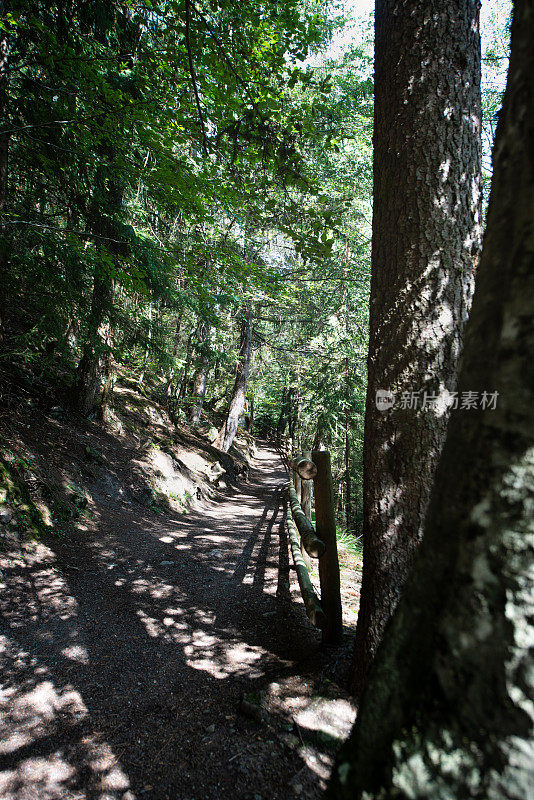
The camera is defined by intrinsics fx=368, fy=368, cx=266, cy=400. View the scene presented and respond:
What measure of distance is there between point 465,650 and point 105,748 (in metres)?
2.85

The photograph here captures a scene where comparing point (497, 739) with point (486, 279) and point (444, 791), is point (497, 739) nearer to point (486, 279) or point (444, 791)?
point (444, 791)

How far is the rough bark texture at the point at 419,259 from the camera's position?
226 centimetres

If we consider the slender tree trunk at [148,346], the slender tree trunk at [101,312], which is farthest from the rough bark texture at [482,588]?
the slender tree trunk at [148,346]

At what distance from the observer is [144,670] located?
3260 mm

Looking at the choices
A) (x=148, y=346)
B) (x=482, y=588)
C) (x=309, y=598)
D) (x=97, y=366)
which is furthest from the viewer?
(x=148, y=346)

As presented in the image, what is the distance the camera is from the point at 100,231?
7773 mm

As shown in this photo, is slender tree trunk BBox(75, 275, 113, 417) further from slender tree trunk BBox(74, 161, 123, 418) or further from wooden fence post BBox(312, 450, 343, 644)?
wooden fence post BBox(312, 450, 343, 644)

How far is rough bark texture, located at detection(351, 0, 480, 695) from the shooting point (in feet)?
7.40

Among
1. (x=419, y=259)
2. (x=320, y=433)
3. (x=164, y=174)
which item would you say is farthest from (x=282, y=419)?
(x=419, y=259)

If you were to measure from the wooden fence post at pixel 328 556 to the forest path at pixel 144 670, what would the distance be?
0.37 m

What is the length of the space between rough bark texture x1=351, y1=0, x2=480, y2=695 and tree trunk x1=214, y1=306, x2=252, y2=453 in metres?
12.2

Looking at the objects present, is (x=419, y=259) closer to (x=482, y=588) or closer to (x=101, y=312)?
(x=482, y=588)

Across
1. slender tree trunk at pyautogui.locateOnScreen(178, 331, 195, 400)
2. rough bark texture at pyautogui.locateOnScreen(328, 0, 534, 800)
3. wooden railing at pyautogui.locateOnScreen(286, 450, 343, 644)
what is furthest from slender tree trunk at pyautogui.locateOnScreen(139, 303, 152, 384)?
rough bark texture at pyautogui.locateOnScreen(328, 0, 534, 800)

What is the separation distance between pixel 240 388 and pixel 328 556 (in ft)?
39.9
